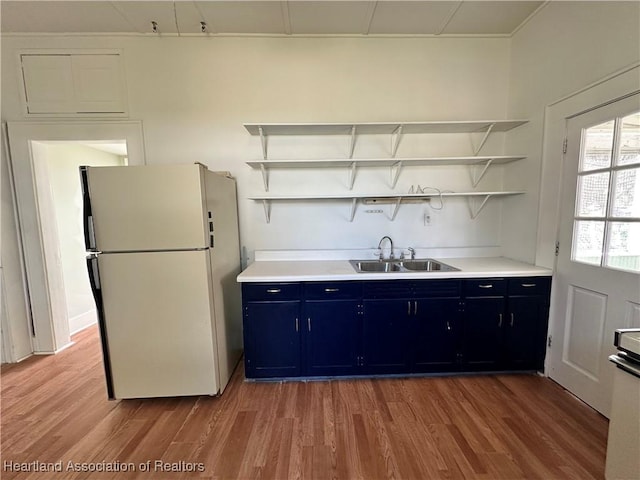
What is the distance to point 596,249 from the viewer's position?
5.99 feet

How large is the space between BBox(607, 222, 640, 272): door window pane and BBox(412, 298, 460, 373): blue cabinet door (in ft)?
3.15

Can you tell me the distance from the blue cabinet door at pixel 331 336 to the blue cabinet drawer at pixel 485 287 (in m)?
0.90

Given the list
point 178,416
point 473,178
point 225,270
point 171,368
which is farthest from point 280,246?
point 473,178

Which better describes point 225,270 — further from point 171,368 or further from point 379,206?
point 379,206

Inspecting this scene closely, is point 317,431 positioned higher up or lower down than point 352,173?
lower down

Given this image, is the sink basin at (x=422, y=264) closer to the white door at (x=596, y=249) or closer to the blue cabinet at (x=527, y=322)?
the blue cabinet at (x=527, y=322)

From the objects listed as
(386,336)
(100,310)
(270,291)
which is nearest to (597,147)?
(386,336)

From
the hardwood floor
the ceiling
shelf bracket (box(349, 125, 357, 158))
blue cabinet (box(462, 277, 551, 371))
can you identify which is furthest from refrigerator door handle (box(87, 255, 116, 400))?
blue cabinet (box(462, 277, 551, 371))

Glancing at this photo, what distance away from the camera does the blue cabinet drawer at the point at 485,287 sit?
7.07 ft

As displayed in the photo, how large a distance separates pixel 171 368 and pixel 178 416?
0.32 metres

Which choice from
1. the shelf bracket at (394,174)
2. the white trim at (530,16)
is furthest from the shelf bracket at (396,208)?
the white trim at (530,16)

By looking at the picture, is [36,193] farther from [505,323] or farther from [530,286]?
Result: [530,286]

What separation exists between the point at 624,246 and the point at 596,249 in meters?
0.17

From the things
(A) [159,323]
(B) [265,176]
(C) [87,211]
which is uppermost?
(B) [265,176]
